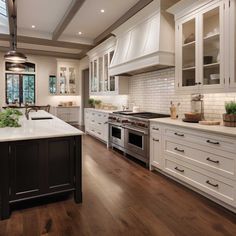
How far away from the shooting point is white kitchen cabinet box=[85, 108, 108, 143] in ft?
18.2

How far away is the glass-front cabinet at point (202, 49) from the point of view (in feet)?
8.96

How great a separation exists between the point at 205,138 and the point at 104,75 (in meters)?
4.33

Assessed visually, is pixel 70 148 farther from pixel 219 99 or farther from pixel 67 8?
pixel 67 8

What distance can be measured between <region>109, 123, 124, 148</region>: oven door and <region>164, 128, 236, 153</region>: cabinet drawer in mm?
1636

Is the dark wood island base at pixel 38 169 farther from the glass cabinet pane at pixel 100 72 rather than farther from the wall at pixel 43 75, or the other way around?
the wall at pixel 43 75

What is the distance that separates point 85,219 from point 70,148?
78 cm

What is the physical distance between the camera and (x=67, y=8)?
15.9 feet

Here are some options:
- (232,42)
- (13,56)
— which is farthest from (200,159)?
(13,56)

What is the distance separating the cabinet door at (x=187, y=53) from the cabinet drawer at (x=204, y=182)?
4.07 feet

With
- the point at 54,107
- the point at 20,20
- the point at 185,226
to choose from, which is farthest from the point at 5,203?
the point at 54,107

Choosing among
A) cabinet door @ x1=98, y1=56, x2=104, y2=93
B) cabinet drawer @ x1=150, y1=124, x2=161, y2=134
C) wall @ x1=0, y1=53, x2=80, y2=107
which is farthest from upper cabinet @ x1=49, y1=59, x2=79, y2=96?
cabinet drawer @ x1=150, y1=124, x2=161, y2=134

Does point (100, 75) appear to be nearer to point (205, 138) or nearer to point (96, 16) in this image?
point (96, 16)

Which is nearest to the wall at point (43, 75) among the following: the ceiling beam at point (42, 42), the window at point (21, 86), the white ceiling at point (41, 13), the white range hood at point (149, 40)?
the window at point (21, 86)

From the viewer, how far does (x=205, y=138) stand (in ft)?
8.25
